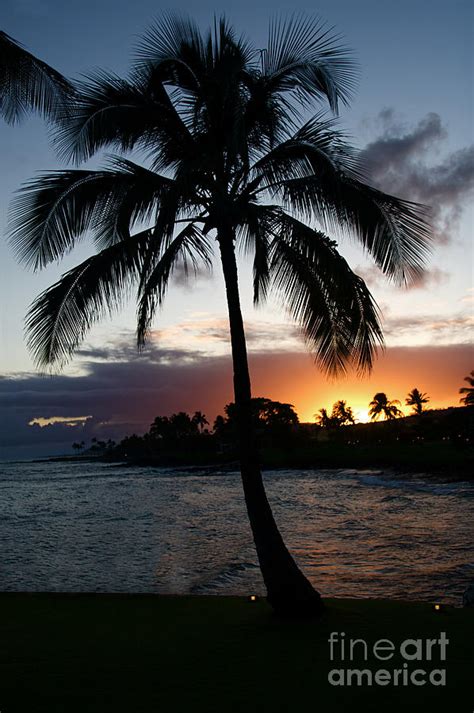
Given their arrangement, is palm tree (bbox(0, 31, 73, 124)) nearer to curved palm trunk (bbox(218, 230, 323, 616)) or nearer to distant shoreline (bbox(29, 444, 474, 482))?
curved palm trunk (bbox(218, 230, 323, 616))

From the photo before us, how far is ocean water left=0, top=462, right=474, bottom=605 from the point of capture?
14711mm

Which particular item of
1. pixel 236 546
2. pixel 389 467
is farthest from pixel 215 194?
pixel 389 467

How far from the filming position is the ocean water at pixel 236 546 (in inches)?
579

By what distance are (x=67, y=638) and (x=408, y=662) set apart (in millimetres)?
4056

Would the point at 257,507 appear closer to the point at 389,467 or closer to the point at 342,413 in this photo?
the point at 389,467

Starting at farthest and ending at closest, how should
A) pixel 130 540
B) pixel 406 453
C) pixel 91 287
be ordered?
1. pixel 406 453
2. pixel 130 540
3. pixel 91 287

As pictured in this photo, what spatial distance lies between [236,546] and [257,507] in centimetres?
1397

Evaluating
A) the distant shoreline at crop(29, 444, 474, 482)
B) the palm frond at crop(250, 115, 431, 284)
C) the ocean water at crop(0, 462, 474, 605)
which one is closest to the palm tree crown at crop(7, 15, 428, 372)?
the palm frond at crop(250, 115, 431, 284)

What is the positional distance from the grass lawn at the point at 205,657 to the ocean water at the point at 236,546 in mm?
5181

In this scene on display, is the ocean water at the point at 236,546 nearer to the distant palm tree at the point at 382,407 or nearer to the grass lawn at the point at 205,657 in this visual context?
the grass lawn at the point at 205,657

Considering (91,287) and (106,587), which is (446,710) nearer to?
(91,287)

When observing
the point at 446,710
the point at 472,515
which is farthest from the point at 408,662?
the point at 472,515

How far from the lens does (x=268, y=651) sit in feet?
21.2

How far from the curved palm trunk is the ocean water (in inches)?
213
